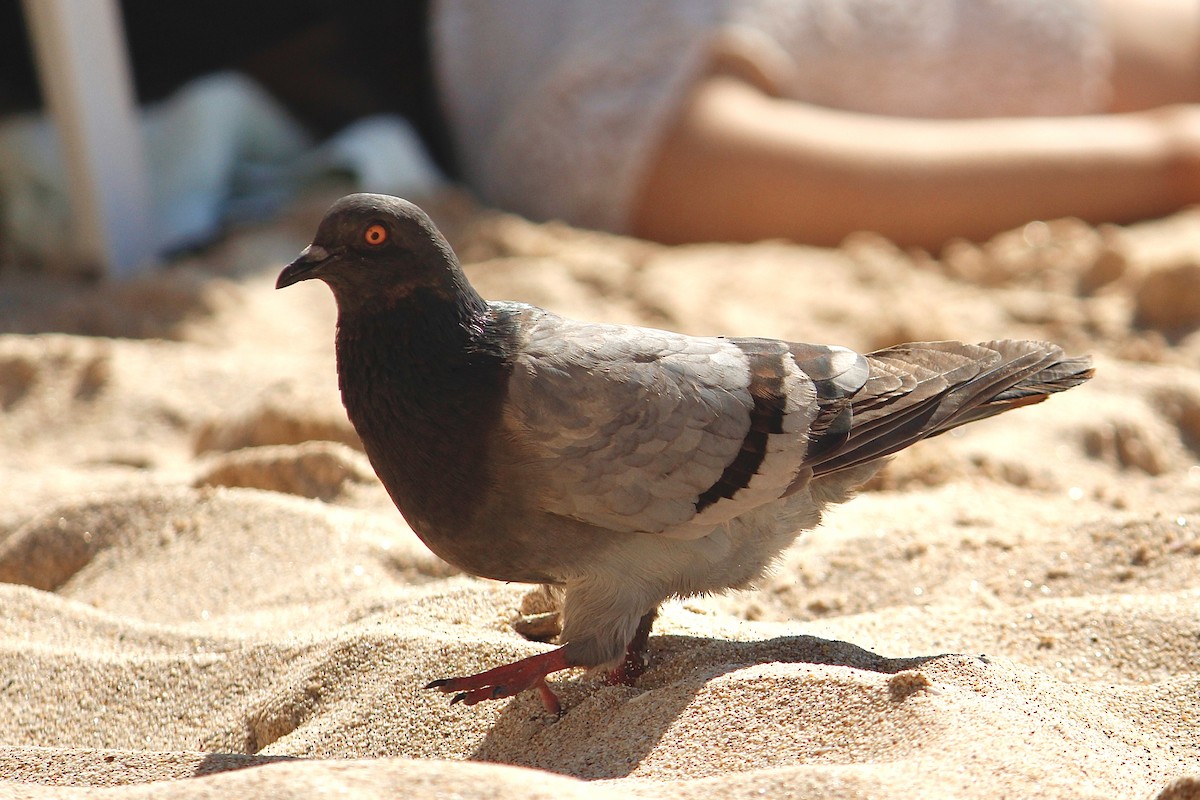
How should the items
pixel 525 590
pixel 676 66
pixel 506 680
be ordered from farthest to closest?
1. pixel 676 66
2. pixel 525 590
3. pixel 506 680

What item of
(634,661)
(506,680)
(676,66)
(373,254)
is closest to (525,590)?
(634,661)

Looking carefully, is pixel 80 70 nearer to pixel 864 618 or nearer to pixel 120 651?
pixel 120 651

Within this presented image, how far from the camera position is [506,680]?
2363 mm

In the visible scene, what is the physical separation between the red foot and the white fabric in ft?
14.9

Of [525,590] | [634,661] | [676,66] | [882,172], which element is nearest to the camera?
[634,661]

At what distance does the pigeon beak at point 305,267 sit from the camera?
2.39 m

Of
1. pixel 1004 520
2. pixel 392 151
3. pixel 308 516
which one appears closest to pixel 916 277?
pixel 1004 520

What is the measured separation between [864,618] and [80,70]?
4.68 metres

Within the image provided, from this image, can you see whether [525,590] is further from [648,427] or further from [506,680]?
[648,427]

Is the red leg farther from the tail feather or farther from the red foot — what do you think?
the tail feather

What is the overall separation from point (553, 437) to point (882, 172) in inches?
172

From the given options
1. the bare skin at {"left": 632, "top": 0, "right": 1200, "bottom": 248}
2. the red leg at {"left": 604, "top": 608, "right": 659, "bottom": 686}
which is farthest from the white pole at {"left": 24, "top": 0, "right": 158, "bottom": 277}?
the red leg at {"left": 604, "top": 608, "right": 659, "bottom": 686}

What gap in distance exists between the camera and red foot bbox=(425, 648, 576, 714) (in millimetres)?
2344

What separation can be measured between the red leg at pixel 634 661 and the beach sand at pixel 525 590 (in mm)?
28
